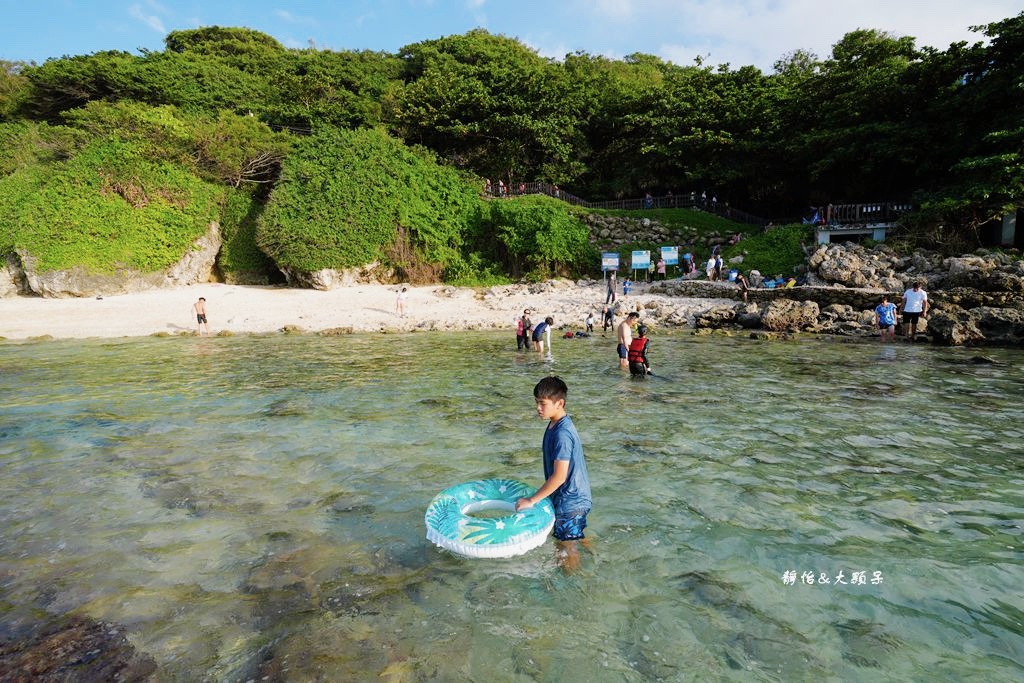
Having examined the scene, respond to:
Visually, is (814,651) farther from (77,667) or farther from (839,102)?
(839,102)

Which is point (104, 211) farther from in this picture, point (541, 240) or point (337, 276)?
point (541, 240)

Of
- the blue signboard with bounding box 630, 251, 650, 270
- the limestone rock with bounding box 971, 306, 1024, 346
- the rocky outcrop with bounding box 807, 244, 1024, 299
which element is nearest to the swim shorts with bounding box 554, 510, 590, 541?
the limestone rock with bounding box 971, 306, 1024, 346

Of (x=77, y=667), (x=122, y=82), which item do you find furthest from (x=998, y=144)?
(x=122, y=82)

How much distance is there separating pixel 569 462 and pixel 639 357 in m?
9.27

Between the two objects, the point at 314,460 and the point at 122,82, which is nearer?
the point at 314,460

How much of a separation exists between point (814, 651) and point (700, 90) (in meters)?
44.5

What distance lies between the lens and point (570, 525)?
493 centimetres

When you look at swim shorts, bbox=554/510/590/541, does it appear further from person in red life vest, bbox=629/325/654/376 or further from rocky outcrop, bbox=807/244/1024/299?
rocky outcrop, bbox=807/244/1024/299

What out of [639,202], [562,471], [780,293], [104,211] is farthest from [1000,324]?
[104,211]

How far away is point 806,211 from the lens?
36.9 metres

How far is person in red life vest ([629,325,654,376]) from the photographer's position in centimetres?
1340

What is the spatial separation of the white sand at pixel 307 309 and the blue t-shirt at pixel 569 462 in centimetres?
1830

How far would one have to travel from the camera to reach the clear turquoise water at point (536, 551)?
3.91 metres

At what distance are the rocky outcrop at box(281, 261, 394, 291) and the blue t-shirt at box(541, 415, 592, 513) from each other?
2728cm
